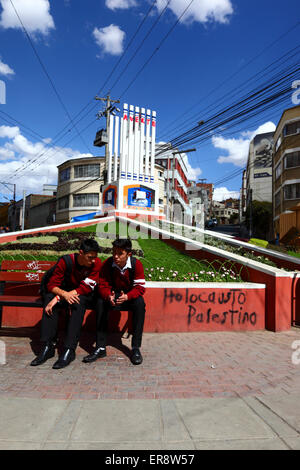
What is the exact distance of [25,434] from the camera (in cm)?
231

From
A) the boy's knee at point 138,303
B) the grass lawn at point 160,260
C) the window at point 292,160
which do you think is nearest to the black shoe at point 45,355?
the boy's knee at point 138,303

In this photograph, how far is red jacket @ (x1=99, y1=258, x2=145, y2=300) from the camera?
407cm

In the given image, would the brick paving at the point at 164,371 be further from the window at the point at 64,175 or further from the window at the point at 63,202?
the window at the point at 64,175

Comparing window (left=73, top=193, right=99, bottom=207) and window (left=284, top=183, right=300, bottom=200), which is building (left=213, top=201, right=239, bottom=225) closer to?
window (left=73, top=193, right=99, bottom=207)

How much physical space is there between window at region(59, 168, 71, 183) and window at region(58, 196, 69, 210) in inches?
105

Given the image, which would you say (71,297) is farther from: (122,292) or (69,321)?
(122,292)

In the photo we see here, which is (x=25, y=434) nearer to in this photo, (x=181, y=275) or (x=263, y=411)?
(x=263, y=411)

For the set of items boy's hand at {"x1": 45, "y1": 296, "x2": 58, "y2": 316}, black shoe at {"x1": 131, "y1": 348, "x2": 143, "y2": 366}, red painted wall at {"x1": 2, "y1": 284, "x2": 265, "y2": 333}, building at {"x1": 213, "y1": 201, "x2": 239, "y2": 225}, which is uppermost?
building at {"x1": 213, "y1": 201, "x2": 239, "y2": 225}

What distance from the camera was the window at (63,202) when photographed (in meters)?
43.3

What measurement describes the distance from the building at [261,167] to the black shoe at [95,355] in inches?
2320

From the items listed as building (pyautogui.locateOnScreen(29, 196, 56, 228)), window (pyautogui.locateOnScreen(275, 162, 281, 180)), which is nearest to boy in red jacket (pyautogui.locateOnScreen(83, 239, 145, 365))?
window (pyautogui.locateOnScreen(275, 162, 281, 180))
